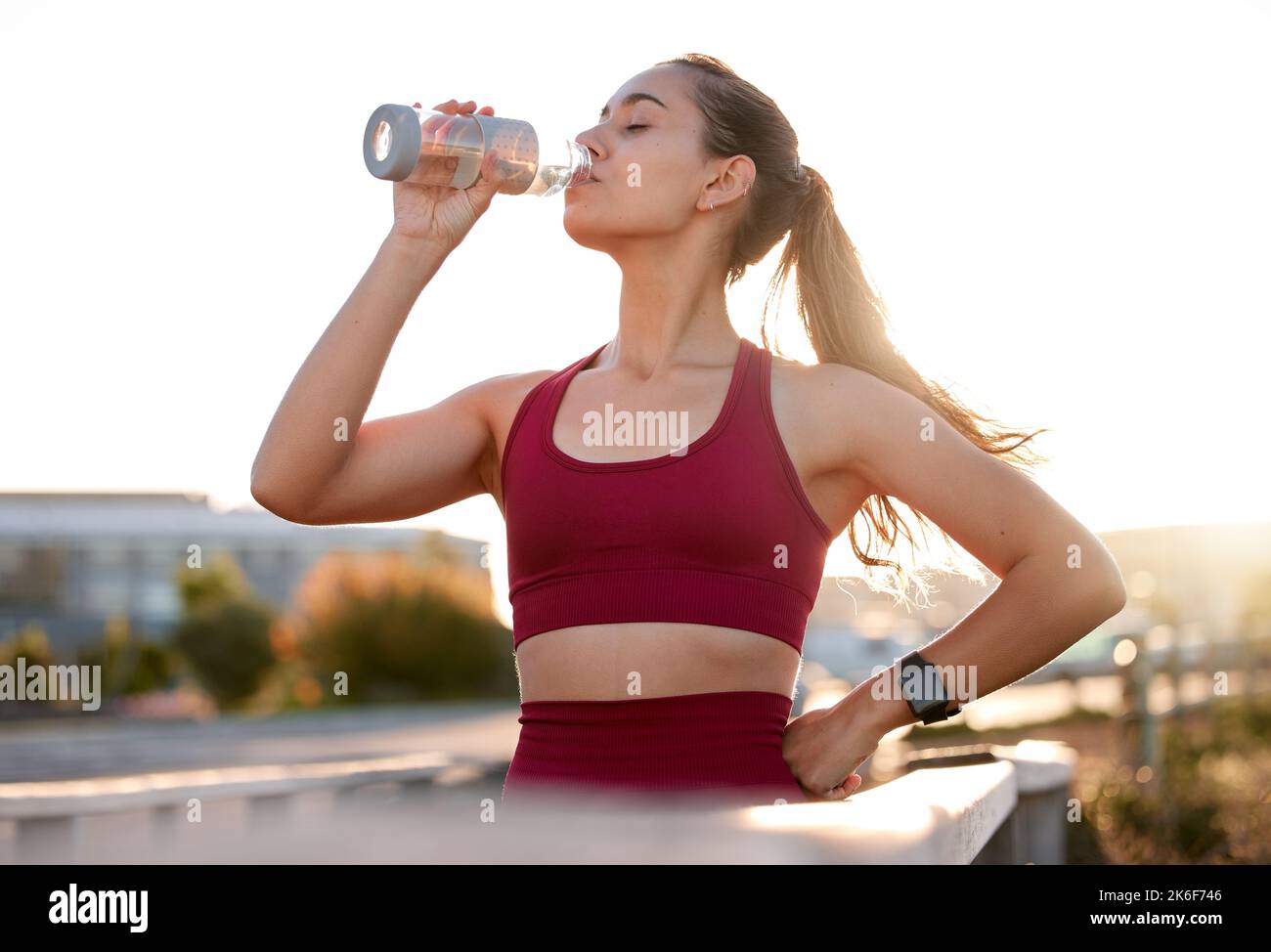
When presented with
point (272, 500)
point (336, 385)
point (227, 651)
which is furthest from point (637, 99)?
point (227, 651)

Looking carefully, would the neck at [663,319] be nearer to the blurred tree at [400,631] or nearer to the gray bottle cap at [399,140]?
the gray bottle cap at [399,140]

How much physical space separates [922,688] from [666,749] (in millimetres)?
475

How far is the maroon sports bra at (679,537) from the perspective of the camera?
2.45 metres

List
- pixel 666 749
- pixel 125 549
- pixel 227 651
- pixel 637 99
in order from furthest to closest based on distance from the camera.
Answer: pixel 125 549, pixel 227 651, pixel 637 99, pixel 666 749

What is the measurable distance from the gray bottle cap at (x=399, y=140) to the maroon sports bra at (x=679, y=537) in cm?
58

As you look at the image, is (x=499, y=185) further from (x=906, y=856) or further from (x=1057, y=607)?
(x=906, y=856)

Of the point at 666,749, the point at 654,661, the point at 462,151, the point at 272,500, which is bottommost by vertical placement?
the point at 666,749

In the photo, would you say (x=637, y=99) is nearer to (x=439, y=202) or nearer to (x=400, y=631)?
(x=439, y=202)

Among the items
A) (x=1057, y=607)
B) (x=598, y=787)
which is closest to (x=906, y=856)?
(x=598, y=787)

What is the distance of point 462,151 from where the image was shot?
8.87 ft

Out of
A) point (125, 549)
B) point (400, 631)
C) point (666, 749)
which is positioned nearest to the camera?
point (666, 749)

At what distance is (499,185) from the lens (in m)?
2.75

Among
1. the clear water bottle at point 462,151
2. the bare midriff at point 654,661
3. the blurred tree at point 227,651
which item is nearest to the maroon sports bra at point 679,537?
the bare midriff at point 654,661

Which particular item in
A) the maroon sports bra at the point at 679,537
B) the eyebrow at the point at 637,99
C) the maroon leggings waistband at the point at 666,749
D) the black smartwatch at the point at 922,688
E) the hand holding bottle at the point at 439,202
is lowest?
the maroon leggings waistband at the point at 666,749
